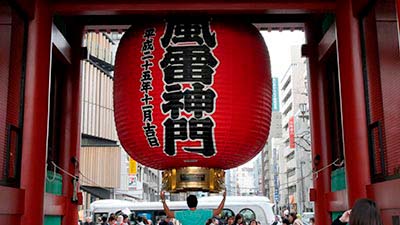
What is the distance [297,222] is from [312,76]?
9.20 feet

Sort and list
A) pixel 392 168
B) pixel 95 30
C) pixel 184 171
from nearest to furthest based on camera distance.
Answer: pixel 392 168
pixel 184 171
pixel 95 30

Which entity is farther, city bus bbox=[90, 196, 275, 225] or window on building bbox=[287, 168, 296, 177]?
window on building bbox=[287, 168, 296, 177]

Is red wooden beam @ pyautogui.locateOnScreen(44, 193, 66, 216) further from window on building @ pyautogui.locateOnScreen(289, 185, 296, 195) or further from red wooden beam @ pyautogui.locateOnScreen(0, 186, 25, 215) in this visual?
window on building @ pyautogui.locateOnScreen(289, 185, 296, 195)

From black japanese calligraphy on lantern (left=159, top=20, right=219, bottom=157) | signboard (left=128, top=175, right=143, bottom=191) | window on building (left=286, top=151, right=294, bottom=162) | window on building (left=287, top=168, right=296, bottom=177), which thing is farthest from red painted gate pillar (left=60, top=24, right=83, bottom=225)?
window on building (left=287, top=168, right=296, bottom=177)

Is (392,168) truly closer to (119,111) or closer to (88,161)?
(119,111)

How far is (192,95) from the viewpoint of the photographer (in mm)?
5156

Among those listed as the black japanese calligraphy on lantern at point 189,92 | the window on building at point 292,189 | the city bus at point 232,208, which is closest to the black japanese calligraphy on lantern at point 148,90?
the black japanese calligraphy on lantern at point 189,92

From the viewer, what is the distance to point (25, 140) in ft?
17.1

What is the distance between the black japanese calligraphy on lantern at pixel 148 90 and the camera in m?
5.21

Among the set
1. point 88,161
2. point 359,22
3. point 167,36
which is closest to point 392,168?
point 359,22

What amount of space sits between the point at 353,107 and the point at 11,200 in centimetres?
352

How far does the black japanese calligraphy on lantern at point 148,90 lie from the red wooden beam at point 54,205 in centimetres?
185

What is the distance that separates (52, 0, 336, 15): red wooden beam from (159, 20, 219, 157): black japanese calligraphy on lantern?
418 mm

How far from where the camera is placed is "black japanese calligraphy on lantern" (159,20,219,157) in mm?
5086
